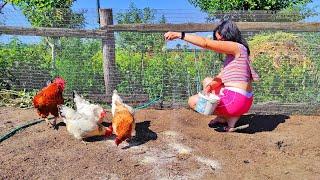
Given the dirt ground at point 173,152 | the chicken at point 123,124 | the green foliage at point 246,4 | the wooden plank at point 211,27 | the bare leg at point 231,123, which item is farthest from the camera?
the green foliage at point 246,4

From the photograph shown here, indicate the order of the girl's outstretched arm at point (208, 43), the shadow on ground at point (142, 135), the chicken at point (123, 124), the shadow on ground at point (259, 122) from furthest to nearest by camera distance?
the shadow on ground at point (259, 122) < the shadow on ground at point (142, 135) < the girl's outstretched arm at point (208, 43) < the chicken at point (123, 124)

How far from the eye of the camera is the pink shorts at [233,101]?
520cm

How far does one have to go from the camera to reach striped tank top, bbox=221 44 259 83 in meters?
5.20

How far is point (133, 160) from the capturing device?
470 centimetres

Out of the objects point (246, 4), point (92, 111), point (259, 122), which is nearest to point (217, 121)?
point (259, 122)

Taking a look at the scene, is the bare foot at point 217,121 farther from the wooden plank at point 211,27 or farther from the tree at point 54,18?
the tree at point 54,18

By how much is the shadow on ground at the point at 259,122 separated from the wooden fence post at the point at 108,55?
1759 millimetres

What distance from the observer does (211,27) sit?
627 cm

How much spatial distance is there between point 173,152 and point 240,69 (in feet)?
3.62

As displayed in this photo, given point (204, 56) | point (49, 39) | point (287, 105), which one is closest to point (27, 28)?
point (49, 39)

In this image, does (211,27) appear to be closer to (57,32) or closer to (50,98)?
(57,32)

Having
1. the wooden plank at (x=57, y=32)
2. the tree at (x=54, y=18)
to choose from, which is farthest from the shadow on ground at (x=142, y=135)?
the tree at (x=54, y=18)

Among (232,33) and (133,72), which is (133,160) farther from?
(133,72)

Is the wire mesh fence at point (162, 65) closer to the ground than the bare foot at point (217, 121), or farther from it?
farther from it
